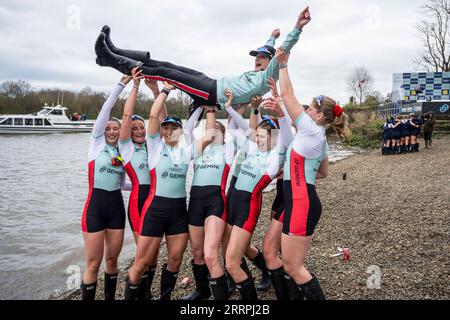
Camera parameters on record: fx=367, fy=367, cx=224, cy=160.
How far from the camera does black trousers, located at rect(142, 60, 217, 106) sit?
176 inches

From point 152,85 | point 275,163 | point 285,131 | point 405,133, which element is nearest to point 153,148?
point 152,85

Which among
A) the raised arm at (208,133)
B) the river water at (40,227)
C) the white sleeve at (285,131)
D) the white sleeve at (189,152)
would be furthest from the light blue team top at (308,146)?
the river water at (40,227)

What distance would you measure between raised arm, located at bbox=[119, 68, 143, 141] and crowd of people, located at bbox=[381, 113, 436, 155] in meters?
18.2

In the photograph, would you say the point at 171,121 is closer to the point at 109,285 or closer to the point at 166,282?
the point at 166,282

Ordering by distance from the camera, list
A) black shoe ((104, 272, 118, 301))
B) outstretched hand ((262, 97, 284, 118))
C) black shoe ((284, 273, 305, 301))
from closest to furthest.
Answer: outstretched hand ((262, 97, 284, 118)) < black shoe ((284, 273, 305, 301)) < black shoe ((104, 272, 118, 301))

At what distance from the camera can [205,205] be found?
13.4 feet

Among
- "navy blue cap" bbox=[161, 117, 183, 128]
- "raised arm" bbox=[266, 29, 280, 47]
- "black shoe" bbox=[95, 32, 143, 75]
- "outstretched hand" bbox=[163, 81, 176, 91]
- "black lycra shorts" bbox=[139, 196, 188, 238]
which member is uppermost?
"raised arm" bbox=[266, 29, 280, 47]

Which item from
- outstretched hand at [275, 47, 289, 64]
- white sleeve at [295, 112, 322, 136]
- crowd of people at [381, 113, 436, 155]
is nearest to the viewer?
white sleeve at [295, 112, 322, 136]

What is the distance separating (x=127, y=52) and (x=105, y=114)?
3.76 ft

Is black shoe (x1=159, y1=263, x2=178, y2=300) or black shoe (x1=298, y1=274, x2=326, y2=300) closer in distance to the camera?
black shoe (x1=298, y1=274, x2=326, y2=300)

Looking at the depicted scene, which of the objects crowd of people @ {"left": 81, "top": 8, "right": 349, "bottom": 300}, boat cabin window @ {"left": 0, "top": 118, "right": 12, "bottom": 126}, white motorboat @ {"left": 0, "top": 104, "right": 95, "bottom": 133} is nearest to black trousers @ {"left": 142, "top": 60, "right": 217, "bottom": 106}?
crowd of people @ {"left": 81, "top": 8, "right": 349, "bottom": 300}

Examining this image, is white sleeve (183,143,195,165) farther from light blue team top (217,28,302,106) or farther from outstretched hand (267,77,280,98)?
outstretched hand (267,77,280,98)
